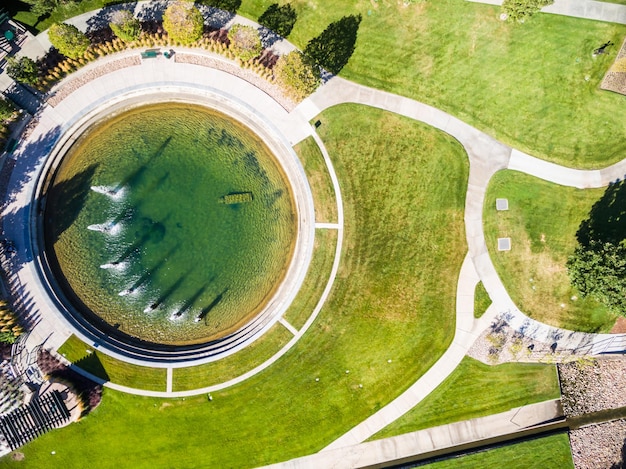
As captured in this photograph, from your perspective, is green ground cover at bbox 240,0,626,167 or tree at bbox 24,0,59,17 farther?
green ground cover at bbox 240,0,626,167

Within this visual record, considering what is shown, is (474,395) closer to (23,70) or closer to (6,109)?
(6,109)

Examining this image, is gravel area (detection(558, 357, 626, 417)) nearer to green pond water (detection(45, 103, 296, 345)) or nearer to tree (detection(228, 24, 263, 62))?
green pond water (detection(45, 103, 296, 345))

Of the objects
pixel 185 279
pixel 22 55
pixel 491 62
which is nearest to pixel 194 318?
pixel 185 279

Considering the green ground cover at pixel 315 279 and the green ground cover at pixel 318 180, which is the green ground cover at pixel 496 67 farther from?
the green ground cover at pixel 315 279

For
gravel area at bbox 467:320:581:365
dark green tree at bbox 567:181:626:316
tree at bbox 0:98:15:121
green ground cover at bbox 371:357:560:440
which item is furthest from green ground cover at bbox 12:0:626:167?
tree at bbox 0:98:15:121

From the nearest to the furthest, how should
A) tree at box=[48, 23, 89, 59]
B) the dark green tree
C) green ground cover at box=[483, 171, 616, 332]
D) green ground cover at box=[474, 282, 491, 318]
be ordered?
tree at box=[48, 23, 89, 59] → the dark green tree → green ground cover at box=[474, 282, 491, 318] → green ground cover at box=[483, 171, 616, 332]

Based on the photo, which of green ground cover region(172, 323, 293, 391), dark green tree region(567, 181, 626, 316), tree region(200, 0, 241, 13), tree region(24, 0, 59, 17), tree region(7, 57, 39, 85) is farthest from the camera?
green ground cover region(172, 323, 293, 391)

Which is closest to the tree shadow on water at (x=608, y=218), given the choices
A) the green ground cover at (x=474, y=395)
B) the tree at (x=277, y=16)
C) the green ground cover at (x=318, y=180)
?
the green ground cover at (x=474, y=395)
